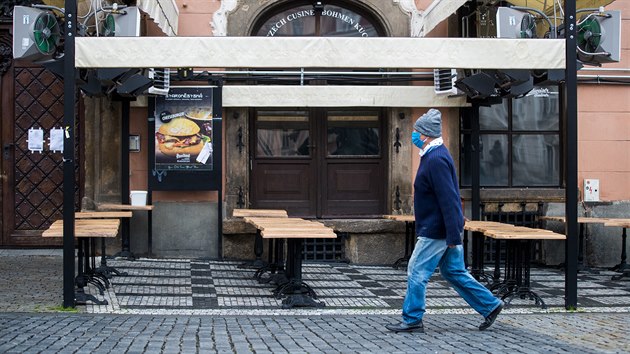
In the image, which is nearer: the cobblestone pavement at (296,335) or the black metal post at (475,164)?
the cobblestone pavement at (296,335)

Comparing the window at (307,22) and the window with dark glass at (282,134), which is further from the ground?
the window at (307,22)

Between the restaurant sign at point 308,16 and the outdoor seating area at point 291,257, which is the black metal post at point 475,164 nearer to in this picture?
the restaurant sign at point 308,16

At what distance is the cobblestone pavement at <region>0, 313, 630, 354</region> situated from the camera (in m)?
6.71

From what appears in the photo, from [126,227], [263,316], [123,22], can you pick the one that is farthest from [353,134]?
[263,316]

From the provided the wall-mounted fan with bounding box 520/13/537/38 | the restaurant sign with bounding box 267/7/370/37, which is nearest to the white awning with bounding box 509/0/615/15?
the wall-mounted fan with bounding box 520/13/537/38

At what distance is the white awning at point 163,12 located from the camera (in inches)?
430

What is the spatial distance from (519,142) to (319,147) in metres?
2.91

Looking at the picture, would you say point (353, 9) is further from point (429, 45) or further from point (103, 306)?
point (103, 306)

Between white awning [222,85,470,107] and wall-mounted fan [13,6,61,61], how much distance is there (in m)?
3.46

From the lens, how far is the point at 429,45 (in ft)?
30.3

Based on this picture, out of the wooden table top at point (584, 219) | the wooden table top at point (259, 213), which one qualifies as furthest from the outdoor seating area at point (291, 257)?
the wooden table top at point (584, 219)

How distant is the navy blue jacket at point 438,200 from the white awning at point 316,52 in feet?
5.60

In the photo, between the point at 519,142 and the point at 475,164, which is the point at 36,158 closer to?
the point at 475,164

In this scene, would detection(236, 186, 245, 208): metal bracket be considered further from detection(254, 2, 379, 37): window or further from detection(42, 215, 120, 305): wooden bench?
detection(42, 215, 120, 305): wooden bench
